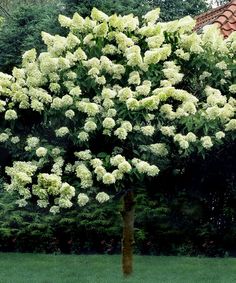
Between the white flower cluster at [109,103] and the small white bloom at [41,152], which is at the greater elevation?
the white flower cluster at [109,103]

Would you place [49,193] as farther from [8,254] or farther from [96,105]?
[8,254]

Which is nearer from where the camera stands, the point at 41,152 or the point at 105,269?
the point at 41,152

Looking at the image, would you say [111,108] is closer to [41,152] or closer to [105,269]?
[41,152]

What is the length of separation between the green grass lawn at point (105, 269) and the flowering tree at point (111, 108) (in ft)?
1.95

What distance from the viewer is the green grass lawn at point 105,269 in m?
6.80

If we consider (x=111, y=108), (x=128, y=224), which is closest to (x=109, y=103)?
(x=111, y=108)

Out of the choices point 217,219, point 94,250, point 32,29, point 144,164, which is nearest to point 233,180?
point 217,219

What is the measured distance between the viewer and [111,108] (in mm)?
6000

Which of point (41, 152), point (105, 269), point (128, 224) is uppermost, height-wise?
point (41, 152)

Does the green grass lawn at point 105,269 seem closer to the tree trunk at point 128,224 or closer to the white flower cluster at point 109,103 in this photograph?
the tree trunk at point 128,224

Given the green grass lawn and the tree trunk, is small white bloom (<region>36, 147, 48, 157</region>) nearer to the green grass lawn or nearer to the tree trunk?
the tree trunk

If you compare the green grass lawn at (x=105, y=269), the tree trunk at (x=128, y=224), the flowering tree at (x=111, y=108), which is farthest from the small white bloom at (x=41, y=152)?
the green grass lawn at (x=105, y=269)

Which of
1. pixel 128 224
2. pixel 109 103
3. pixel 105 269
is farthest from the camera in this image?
pixel 105 269

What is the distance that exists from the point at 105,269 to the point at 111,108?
2.23 m
